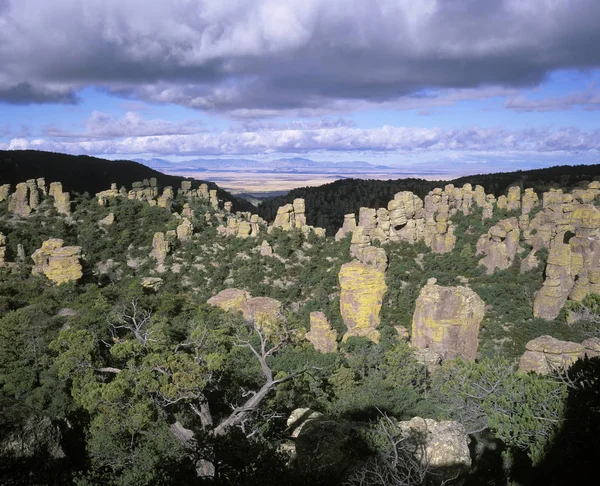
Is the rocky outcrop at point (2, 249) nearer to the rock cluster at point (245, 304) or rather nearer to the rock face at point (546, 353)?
the rock cluster at point (245, 304)

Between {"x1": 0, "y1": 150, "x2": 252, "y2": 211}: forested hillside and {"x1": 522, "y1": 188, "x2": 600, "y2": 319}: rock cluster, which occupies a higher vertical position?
{"x1": 0, "y1": 150, "x2": 252, "y2": 211}: forested hillside

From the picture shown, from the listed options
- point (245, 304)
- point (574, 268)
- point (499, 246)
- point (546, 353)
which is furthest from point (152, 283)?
point (574, 268)

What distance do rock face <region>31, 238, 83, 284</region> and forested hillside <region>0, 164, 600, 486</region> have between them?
7.0 inches

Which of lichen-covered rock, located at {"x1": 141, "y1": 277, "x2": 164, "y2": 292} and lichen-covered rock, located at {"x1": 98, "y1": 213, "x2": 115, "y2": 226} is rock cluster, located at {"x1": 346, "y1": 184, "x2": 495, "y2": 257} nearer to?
lichen-covered rock, located at {"x1": 141, "y1": 277, "x2": 164, "y2": 292}

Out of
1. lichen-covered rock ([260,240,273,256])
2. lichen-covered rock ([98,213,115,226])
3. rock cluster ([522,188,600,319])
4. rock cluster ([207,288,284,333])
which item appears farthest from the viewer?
lichen-covered rock ([98,213,115,226])

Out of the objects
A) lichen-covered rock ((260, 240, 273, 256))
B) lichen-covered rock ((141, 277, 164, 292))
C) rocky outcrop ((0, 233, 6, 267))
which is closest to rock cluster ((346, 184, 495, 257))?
lichen-covered rock ((260, 240, 273, 256))

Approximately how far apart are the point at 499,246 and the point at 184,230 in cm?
3443

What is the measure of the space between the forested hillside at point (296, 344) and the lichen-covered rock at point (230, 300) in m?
0.19

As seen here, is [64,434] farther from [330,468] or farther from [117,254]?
[117,254]

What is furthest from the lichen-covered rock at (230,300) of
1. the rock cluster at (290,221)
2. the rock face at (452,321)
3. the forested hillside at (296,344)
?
the rock cluster at (290,221)

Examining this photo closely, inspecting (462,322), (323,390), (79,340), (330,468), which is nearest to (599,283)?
(462,322)

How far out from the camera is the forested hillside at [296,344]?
12.8 m

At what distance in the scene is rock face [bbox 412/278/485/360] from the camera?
28344 millimetres

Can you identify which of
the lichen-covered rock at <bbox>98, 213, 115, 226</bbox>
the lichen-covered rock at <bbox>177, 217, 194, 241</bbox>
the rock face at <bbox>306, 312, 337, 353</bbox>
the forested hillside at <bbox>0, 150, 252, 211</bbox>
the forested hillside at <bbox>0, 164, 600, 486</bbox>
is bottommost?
the rock face at <bbox>306, 312, 337, 353</bbox>
